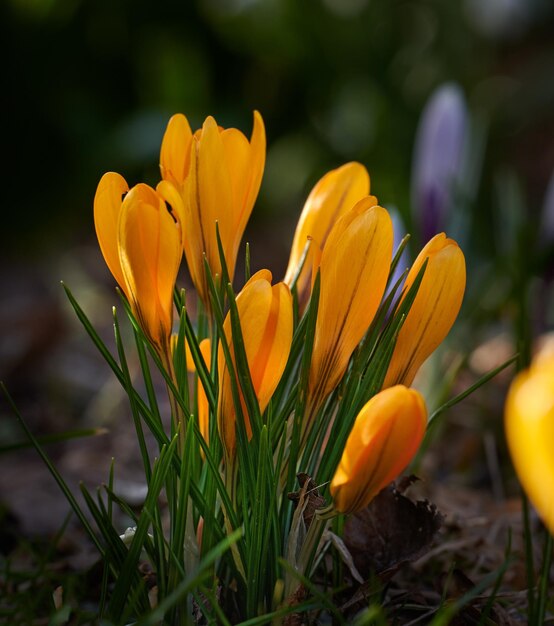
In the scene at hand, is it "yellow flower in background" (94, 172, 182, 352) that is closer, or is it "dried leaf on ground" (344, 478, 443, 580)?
"yellow flower in background" (94, 172, 182, 352)

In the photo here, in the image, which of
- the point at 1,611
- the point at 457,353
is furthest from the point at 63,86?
the point at 1,611

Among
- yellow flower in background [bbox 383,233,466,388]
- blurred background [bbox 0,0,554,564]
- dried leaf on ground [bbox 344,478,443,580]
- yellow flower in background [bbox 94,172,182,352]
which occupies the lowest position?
dried leaf on ground [bbox 344,478,443,580]

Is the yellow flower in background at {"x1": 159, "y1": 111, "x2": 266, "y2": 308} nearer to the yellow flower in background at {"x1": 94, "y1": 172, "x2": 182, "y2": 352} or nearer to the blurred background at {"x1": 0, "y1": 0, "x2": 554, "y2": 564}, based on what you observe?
the yellow flower in background at {"x1": 94, "y1": 172, "x2": 182, "y2": 352}

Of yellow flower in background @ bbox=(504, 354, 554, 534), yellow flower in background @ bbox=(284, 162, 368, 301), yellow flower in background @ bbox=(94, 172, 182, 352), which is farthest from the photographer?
yellow flower in background @ bbox=(284, 162, 368, 301)

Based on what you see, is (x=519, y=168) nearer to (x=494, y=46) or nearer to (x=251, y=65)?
(x=494, y=46)

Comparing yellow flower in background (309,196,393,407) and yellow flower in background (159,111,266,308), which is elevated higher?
yellow flower in background (159,111,266,308)

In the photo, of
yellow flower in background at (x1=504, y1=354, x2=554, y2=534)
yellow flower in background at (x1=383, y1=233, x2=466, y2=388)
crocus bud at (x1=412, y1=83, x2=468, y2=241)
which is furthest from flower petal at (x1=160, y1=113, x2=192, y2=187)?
crocus bud at (x1=412, y1=83, x2=468, y2=241)
